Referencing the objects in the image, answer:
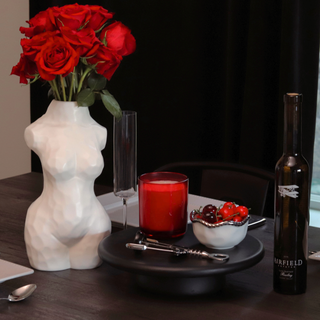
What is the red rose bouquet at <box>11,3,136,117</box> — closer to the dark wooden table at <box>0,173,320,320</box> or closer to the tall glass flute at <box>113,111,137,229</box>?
the tall glass flute at <box>113,111,137,229</box>

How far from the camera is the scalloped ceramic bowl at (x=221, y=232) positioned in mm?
912

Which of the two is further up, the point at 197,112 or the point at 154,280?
the point at 197,112

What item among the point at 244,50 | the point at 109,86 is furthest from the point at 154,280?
the point at 109,86

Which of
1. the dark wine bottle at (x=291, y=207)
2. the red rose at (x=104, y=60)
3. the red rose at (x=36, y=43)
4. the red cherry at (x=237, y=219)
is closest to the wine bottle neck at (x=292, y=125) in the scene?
the dark wine bottle at (x=291, y=207)

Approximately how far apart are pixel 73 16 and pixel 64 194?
0.33m

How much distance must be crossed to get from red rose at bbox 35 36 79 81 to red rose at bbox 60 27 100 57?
13mm

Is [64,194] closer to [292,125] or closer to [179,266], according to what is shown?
[179,266]

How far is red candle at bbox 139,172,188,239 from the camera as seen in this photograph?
A: 1.00 meters

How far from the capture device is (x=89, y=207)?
1022 mm

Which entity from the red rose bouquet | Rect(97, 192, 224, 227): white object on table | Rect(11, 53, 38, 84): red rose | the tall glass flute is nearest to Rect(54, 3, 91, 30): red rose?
the red rose bouquet

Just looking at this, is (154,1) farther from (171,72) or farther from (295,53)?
(295,53)

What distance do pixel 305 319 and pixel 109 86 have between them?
2.25m

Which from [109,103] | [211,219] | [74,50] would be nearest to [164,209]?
[211,219]

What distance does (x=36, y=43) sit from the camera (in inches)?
37.2
